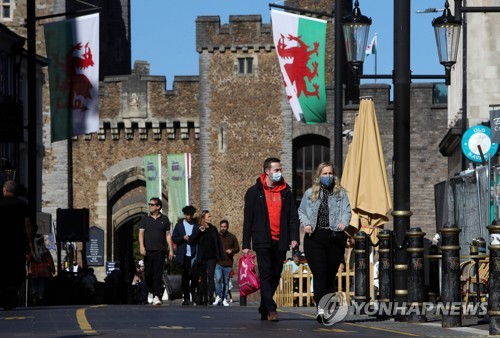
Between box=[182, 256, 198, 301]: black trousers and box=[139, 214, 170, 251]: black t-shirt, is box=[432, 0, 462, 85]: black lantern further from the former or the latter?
box=[182, 256, 198, 301]: black trousers

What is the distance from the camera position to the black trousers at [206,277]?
90.6ft

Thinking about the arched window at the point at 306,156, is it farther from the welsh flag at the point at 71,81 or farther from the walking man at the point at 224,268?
the walking man at the point at 224,268

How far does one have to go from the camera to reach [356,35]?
843 inches

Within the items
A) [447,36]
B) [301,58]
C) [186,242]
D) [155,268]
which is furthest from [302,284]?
[447,36]

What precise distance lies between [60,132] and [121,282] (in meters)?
11.9

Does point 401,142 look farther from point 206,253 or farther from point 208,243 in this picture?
point 206,253

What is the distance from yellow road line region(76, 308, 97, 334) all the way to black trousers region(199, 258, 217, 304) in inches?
270

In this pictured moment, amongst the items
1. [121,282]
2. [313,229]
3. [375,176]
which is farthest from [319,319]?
[121,282]

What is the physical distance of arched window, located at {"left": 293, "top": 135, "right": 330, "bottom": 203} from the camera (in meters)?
68.3

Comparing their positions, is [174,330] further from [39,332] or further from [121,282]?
[121,282]

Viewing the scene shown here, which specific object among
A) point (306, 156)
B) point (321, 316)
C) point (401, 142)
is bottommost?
point (321, 316)

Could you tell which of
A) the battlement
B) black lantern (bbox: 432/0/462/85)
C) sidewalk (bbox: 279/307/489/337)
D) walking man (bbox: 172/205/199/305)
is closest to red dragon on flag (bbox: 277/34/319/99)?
walking man (bbox: 172/205/199/305)

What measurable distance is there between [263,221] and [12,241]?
17.2 ft

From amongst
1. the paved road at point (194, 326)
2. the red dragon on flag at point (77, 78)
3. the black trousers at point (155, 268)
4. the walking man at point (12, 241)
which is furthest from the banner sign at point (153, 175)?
the paved road at point (194, 326)
